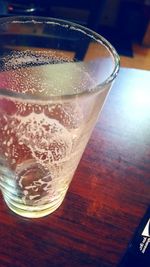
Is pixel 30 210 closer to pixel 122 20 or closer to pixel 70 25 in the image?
pixel 70 25

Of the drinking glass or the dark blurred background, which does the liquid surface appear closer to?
the drinking glass

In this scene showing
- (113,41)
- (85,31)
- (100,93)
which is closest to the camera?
(100,93)

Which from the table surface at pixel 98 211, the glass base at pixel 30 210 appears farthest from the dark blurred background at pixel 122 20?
the glass base at pixel 30 210

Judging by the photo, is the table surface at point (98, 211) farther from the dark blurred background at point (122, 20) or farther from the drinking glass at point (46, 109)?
the dark blurred background at point (122, 20)

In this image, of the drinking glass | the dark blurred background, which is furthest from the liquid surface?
the dark blurred background

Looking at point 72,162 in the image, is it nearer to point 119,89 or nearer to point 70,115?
point 70,115

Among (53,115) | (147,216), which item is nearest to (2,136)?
(53,115)

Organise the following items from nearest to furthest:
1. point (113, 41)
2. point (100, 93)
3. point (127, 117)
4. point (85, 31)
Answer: point (100, 93) < point (85, 31) < point (127, 117) < point (113, 41)
